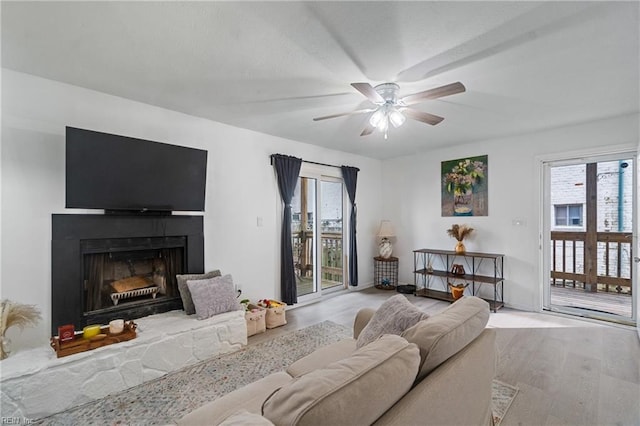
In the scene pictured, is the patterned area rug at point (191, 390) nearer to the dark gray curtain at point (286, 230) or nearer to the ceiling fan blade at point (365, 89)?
the dark gray curtain at point (286, 230)

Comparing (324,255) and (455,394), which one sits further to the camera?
(324,255)

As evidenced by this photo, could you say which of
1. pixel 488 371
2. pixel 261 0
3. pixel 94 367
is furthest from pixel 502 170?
pixel 94 367

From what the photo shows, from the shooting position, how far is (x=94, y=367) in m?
2.19

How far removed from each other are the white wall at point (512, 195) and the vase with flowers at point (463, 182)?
0.13 m

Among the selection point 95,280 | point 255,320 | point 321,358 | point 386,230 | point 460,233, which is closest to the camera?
point 321,358

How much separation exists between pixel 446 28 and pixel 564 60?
109cm

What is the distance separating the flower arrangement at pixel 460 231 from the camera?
182 inches

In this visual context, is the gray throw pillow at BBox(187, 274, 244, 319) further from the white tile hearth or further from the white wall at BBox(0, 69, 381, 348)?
the white wall at BBox(0, 69, 381, 348)

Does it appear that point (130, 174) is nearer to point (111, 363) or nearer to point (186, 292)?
point (186, 292)

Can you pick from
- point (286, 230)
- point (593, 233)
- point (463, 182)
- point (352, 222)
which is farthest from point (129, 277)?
point (593, 233)

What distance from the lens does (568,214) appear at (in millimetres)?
4418

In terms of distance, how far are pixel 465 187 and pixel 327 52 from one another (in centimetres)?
361

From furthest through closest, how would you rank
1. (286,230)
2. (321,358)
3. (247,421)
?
(286,230)
(321,358)
(247,421)

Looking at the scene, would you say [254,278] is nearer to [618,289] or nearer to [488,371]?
[488,371]
